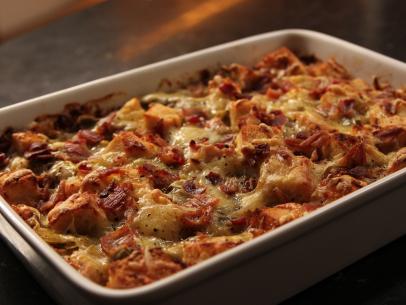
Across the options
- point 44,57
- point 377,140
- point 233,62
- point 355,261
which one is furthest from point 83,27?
point 355,261

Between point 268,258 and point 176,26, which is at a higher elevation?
point 268,258

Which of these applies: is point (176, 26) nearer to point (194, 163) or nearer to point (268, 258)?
point (194, 163)

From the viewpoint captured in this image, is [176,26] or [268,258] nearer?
[268,258]

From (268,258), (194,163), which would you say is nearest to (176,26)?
(194,163)

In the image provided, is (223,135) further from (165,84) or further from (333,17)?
(333,17)

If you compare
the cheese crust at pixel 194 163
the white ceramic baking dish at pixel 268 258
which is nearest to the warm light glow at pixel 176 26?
the cheese crust at pixel 194 163

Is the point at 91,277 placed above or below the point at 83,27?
above
